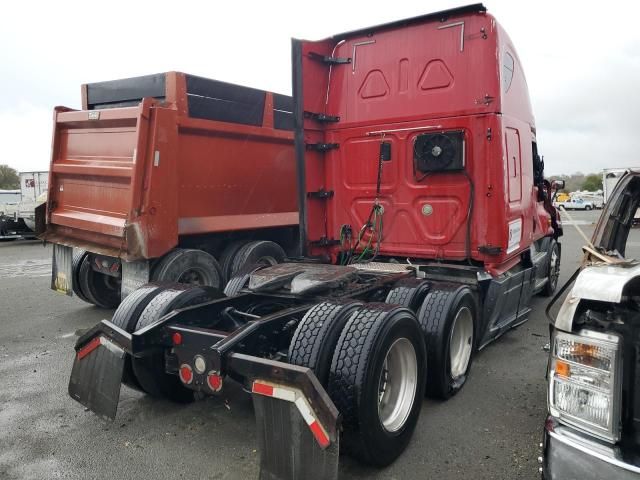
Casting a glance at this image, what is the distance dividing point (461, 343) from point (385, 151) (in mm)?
2071

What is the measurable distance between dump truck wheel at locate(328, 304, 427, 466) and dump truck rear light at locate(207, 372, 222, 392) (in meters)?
0.65

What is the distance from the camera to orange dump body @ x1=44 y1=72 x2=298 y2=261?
5.45m

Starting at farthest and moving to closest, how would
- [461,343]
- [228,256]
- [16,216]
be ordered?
1. [16,216]
2. [228,256]
3. [461,343]

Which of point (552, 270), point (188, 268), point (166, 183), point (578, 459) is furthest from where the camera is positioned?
point (552, 270)

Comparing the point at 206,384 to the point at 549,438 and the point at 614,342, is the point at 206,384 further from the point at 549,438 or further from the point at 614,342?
the point at 614,342

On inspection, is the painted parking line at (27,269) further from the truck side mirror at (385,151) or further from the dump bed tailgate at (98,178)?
the truck side mirror at (385,151)

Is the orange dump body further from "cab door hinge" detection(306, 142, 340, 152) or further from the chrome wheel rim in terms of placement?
"cab door hinge" detection(306, 142, 340, 152)

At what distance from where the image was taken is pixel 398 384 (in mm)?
3375

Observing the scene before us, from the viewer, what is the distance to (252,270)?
15.7ft

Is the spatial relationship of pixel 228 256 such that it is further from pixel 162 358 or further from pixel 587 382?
pixel 587 382

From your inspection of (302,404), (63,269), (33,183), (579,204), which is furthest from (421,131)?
(579,204)

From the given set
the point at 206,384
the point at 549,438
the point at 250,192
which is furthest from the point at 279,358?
the point at 250,192

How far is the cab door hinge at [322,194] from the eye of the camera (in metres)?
5.59

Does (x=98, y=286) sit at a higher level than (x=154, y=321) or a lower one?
lower
